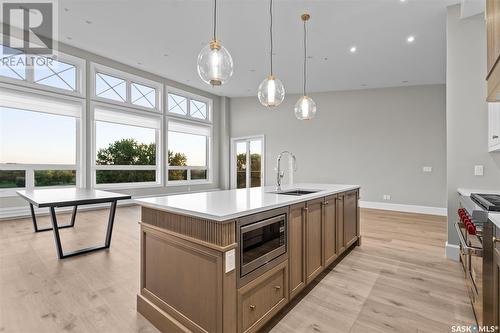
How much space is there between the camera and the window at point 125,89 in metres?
5.93

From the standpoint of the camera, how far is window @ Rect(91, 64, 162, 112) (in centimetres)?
593

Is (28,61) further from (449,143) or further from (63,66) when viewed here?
(449,143)

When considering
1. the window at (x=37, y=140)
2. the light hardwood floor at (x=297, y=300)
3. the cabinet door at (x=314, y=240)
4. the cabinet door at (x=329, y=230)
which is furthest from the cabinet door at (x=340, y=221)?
the window at (x=37, y=140)

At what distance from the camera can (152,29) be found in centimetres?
443

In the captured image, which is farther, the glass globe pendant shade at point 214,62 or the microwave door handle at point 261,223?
the glass globe pendant shade at point 214,62

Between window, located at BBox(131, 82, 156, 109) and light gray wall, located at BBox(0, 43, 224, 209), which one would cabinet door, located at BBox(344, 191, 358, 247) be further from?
window, located at BBox(131, 82, 156, 109)

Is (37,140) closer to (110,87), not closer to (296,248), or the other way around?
(110,87)

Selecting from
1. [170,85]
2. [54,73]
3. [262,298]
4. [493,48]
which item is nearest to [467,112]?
[493,48]

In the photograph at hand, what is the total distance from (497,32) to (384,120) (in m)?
6.04

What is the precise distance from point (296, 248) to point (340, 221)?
1090mm

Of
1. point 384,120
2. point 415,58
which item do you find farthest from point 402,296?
point 384,120

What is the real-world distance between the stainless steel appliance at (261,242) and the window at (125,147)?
5.52m

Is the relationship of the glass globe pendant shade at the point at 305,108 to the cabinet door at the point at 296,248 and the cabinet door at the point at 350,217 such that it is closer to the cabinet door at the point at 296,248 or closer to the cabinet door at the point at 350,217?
the cabinet door at the point at 350,217

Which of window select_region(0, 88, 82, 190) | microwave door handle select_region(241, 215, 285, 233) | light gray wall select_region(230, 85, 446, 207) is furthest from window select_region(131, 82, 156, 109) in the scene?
microwave door handle select_region(241, 215, 285, 233)
